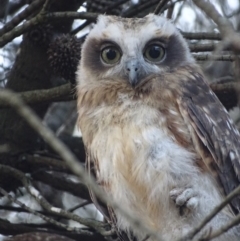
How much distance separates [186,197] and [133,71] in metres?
0.79

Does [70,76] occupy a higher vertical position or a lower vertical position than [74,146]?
higher

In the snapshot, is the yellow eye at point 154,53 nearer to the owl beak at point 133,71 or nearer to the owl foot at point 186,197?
the owl beak at point 133,71

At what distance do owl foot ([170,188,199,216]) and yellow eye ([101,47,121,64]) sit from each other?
0.96 m

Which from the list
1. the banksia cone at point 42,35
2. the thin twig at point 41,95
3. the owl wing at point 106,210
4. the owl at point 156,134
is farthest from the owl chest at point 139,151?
the banksia cone at point 42,35

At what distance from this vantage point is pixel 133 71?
13.2 feet

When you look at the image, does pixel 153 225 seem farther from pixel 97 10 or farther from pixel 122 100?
pixel 97 10

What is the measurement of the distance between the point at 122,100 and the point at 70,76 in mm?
630

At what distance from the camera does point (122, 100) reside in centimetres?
407

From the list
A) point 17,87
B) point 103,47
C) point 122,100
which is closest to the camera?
point 122,100

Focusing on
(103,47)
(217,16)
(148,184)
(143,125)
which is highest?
(217,16)

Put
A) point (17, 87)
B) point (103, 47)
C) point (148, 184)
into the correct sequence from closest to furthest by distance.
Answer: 1. point (148, 184)
2. point (103, 47)
3. point (17, 87)

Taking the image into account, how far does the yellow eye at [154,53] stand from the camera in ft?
13.9

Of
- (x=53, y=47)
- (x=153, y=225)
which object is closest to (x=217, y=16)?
(x=153, y=225)

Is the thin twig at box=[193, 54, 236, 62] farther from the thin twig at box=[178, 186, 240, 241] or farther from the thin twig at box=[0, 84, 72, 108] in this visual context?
the thin twig at box=[178, 186, 240, 241]
